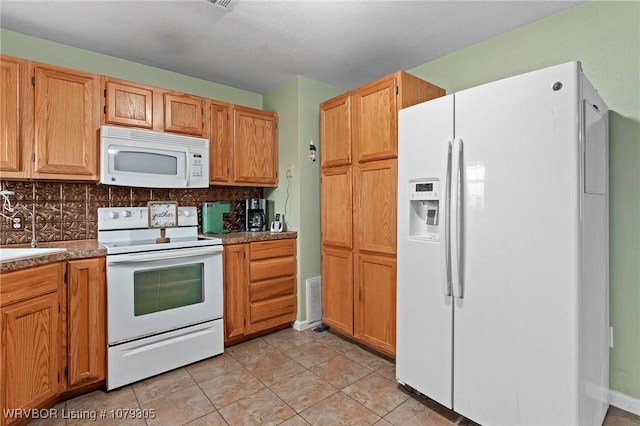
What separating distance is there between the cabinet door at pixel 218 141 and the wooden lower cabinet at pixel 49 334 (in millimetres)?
1252

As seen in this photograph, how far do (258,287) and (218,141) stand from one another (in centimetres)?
143

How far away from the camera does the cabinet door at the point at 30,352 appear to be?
1675mm

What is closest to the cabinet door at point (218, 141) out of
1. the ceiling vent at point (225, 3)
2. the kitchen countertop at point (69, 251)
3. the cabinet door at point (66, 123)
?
the kitchen countertop at point (69, 251)

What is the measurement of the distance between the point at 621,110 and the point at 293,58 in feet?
7.76

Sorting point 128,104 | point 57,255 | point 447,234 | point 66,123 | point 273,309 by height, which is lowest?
point 273,309

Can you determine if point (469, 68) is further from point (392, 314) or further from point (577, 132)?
point (392, 314)

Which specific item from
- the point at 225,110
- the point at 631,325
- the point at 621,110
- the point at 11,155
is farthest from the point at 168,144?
the point at 631,325

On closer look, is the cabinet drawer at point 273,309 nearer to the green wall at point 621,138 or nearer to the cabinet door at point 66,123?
the cabinet door at point 66,123

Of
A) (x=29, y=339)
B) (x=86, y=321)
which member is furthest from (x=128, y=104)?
(x=29, y=339)

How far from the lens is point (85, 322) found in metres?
2.06

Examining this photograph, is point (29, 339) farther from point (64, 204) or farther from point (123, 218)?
point (64, 204)

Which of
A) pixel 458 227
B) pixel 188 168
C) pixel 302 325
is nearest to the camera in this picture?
pixel 458 227

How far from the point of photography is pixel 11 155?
212cm

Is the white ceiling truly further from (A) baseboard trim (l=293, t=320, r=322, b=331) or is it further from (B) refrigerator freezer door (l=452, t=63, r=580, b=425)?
(A) baseboard trim (l=293, t=320, r=322, b=331)
